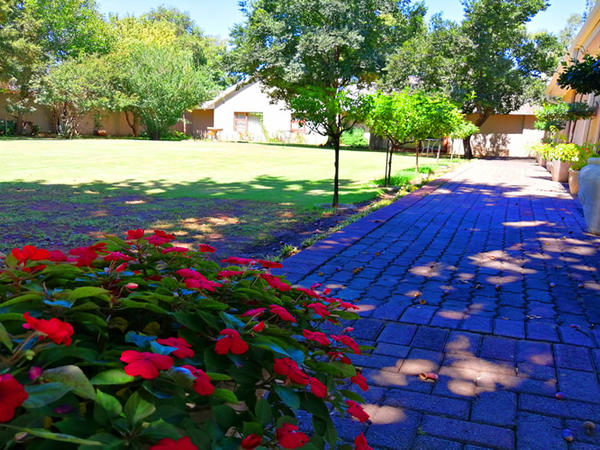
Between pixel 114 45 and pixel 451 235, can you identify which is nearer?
pixel 451 235

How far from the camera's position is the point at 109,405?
83cm

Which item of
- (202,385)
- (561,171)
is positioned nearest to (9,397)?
(202,385)

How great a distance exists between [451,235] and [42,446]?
21.0 ft

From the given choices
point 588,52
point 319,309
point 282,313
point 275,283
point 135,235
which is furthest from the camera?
point 588,52

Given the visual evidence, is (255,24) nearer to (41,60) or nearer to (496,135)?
(41,60)

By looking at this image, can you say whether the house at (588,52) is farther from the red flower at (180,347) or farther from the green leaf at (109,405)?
the green leaf at (109,405)

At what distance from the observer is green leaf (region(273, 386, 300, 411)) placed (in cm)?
101

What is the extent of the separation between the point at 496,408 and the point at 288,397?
5.80ft

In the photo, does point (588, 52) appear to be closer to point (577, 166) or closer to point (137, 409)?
point (577, 166)

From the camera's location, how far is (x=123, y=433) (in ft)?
2.65

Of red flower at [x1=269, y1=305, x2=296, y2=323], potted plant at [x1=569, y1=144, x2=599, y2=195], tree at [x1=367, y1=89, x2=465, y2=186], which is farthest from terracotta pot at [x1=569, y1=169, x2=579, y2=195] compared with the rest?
red flower at [x1=269, y1=305, x2=296, y2=323]

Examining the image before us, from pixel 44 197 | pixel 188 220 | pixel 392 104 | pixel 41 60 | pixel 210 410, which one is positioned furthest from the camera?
pixel 41 60

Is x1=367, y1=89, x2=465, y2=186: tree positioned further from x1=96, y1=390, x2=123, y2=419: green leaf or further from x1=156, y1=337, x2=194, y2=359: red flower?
x1=96, y1=390, x2=123, y2=419: green leaf

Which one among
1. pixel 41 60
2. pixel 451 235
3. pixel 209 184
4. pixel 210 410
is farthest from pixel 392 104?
pixel 41 60
